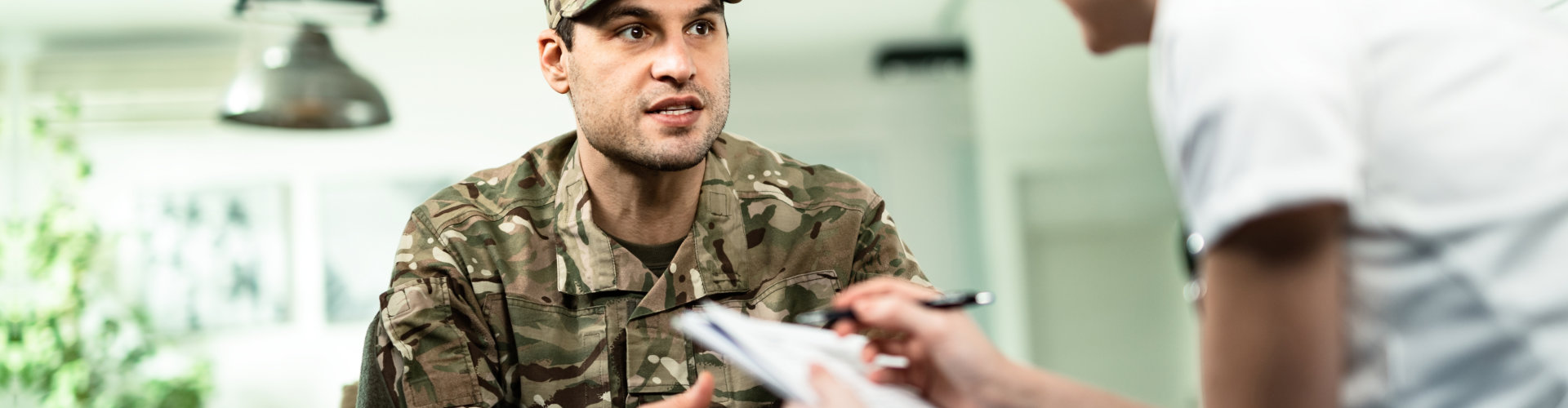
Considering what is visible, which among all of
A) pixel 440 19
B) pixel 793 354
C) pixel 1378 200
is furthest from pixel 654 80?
pixel 440 19

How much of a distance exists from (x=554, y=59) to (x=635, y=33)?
17 centimetres

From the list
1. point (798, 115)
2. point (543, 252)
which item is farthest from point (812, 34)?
point (543, 252)

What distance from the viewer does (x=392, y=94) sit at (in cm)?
559

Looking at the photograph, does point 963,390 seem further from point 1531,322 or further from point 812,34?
point 812,34

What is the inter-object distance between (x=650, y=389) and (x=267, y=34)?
16.1 feet

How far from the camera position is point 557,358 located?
133 cm

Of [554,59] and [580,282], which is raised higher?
[554,59]

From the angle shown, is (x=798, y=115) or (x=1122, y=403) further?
(x=798, y=115)

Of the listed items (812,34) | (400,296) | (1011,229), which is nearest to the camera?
(400,296)

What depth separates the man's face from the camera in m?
1.29

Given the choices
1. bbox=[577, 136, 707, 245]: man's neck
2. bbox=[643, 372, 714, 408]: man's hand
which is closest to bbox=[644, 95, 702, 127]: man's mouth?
bbox=[577, 136, 707, 245]: man's neck

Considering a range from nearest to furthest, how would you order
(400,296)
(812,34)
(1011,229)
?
1. (400,296)
2. (1011,229)
3. (812,34)

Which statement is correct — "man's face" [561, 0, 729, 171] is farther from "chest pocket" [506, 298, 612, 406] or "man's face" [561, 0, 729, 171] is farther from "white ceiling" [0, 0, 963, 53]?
"white ceiling" [0, 0, 963, 53]

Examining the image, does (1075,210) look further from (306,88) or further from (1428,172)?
(1428,172)
